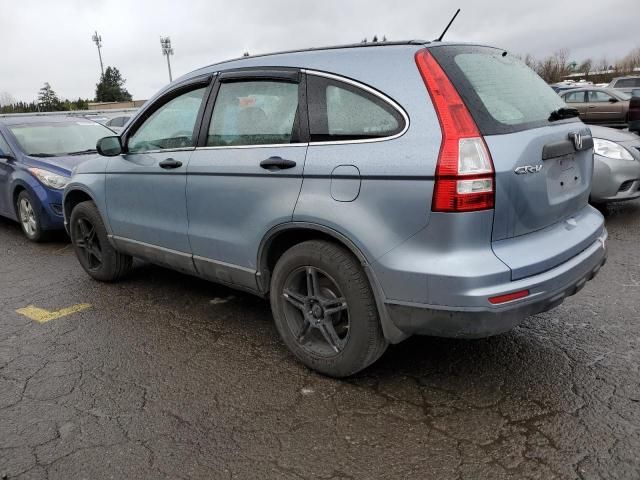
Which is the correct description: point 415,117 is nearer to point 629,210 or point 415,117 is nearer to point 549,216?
point 549,216

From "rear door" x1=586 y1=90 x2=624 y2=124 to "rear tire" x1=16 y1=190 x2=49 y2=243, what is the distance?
16095 millimetres

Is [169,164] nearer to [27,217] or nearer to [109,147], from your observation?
[109,147]

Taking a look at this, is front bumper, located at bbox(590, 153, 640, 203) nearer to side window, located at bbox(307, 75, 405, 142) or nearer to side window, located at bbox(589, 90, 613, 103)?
side window, located at bbox(307, 75, 405, 142)

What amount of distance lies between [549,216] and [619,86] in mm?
24294

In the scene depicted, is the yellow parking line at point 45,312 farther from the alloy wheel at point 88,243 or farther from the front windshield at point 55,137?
the front windshield at point 55,137

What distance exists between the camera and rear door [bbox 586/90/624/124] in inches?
653

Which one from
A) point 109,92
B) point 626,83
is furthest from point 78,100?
point 626,83

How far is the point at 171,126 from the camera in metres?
4.03

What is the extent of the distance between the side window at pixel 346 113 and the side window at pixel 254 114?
0.16 meters

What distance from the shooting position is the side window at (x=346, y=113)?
2.75m

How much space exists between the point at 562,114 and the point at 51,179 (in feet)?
18.7

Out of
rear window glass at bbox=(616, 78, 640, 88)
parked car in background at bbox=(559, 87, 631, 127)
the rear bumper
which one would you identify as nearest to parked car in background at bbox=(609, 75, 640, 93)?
rear window glass at bbox=(616, 78, 640, 88)

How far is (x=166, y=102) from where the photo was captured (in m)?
4.13

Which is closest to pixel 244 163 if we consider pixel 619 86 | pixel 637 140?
pixel 637 140
